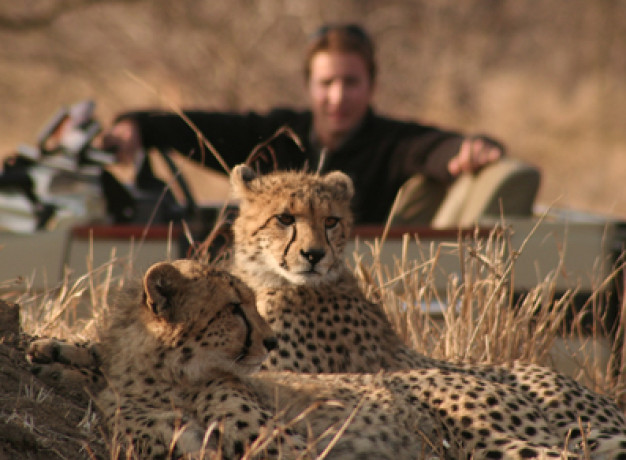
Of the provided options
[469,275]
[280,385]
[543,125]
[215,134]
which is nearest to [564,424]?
[280,385]

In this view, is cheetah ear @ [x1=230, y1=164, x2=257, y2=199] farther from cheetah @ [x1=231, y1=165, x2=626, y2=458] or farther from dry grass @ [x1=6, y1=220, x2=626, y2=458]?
dry grass @ [x1=6, y1=220, x2=626, y2=458]

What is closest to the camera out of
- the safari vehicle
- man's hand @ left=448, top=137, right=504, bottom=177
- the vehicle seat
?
the safari vehicle

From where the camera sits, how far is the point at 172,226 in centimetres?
348

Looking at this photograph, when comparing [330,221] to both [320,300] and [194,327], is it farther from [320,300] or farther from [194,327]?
[194,327]

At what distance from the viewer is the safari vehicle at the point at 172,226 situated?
3.52 metres

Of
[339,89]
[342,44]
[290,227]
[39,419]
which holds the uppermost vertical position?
[342,44]

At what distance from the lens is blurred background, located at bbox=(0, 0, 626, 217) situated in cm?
1226

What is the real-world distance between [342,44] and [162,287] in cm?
274

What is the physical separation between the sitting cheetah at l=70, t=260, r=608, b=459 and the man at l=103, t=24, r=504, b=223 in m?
2.15

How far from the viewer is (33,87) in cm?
1324

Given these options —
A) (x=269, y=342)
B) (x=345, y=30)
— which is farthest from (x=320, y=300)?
(x=345, y=30)

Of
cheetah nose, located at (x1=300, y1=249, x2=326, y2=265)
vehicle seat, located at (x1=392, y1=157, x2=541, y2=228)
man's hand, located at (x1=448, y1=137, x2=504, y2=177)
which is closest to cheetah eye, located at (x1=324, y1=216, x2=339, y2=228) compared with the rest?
cheetah nose, located at (x1=300, y1=249, x2=326, y2=265)

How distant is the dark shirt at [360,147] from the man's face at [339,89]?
103 mm

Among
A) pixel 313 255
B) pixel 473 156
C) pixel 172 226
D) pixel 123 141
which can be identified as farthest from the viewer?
pixel 123 141
